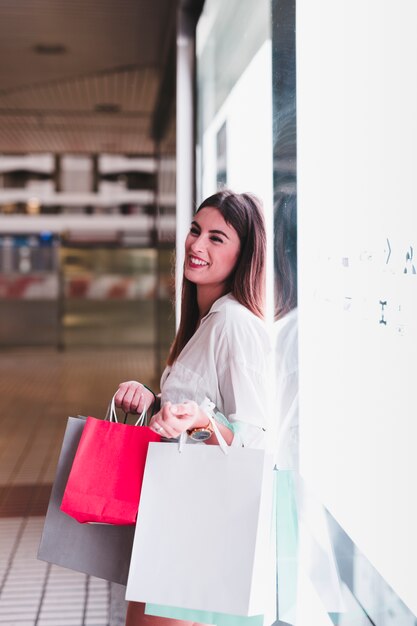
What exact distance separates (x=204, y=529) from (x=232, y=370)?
0.32 m

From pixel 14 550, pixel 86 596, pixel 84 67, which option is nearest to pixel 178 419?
pixel 86 596

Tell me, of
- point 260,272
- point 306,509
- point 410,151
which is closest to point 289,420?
point 306,509

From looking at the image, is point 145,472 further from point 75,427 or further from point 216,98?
point 216,98

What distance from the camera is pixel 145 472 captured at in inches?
57.1

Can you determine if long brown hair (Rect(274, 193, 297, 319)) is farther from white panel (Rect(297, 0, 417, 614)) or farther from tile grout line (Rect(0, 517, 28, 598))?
tile grout line (Rect(0, 517, 28, 598))

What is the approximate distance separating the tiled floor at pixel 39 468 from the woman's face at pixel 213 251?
155 centimetres

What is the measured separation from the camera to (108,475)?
149 cm

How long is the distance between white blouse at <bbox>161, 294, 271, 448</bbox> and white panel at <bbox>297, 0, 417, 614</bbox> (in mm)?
149

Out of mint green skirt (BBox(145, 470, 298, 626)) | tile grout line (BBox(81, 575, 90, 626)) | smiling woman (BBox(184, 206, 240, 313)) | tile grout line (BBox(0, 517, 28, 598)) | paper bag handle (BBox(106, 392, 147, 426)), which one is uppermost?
smiling woman (BBox(184, 206, 240, 313))

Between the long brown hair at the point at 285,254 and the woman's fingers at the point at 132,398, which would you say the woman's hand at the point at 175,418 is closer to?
the woman's fingers at the point at 132,398

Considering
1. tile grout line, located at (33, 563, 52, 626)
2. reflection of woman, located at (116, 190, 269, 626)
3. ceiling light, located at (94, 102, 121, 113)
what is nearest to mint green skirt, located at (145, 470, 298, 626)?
reflection of woman, located at (116, 190, 269, 626)

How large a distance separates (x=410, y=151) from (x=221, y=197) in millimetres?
665

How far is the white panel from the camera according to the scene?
3.77 feet

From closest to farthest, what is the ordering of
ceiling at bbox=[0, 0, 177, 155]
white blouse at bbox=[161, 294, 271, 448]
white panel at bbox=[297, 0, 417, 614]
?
white panel at bbox=[297, 0, 417, 614] < white blouse at bbox=[161, 294, 271, 448] < ceiling at bbox=[0, 0, 177, 155]
